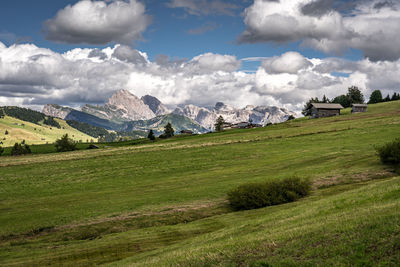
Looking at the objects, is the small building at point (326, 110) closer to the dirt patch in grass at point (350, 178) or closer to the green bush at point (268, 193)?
the dirt patch in grass at point (350, 178)

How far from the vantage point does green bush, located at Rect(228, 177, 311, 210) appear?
37.3 meters

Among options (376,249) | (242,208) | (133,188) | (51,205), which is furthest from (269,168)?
(376,249)

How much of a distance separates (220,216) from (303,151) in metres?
39.4

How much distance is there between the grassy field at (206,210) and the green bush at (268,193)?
1.72 metres

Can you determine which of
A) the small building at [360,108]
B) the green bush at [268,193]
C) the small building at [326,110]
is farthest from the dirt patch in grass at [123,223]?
the small building at [326,110]

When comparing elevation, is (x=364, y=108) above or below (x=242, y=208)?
above

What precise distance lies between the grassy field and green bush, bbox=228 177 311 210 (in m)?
1.72

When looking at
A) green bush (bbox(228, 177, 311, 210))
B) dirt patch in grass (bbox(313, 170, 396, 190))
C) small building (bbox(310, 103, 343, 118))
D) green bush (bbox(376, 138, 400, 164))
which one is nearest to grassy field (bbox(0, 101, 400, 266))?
dirt patch in grass (bbox(313, 170, 396, 190))

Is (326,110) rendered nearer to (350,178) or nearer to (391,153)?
(391,153)

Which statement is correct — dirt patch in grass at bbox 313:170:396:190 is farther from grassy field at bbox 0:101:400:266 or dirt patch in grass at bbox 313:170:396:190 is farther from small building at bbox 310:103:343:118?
small building at bbox 310:103:343:118

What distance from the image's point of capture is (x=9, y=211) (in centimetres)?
4434

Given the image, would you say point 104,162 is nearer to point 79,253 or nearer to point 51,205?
point 51,205

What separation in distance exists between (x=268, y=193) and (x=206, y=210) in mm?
7679

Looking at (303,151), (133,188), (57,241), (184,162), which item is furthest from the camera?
(184,162)
